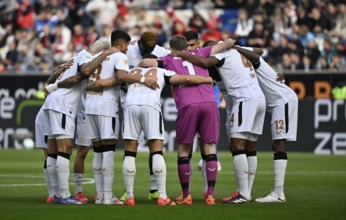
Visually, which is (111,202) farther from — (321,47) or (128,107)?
(321,47)

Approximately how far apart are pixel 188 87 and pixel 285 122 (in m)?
1.72

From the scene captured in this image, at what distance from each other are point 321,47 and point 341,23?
1.12m

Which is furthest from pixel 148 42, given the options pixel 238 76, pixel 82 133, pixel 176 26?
pixel 176 26

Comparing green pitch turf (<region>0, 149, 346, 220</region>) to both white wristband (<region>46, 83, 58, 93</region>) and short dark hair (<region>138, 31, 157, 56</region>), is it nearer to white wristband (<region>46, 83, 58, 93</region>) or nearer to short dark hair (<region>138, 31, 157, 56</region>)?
white wristband (<region>46, 83, 58, 93</region>)

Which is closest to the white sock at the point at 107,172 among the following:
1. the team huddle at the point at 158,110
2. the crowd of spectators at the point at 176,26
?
the team huddle at the point at 158,110

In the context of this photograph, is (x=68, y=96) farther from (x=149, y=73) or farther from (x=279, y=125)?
(x=279, y=125)

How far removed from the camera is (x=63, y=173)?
600 inches

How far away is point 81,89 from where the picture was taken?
51.8 feet

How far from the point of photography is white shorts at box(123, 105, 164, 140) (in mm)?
14727

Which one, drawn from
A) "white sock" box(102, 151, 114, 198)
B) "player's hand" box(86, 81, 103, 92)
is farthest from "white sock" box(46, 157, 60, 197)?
"player's hand" box(86, 81, 103, 92)

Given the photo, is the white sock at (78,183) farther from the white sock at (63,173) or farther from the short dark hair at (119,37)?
the short dark hair at (119,37)

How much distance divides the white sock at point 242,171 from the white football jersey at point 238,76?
0.93m

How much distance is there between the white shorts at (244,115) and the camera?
50.1 ft

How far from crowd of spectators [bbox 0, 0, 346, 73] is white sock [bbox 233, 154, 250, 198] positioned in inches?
574
